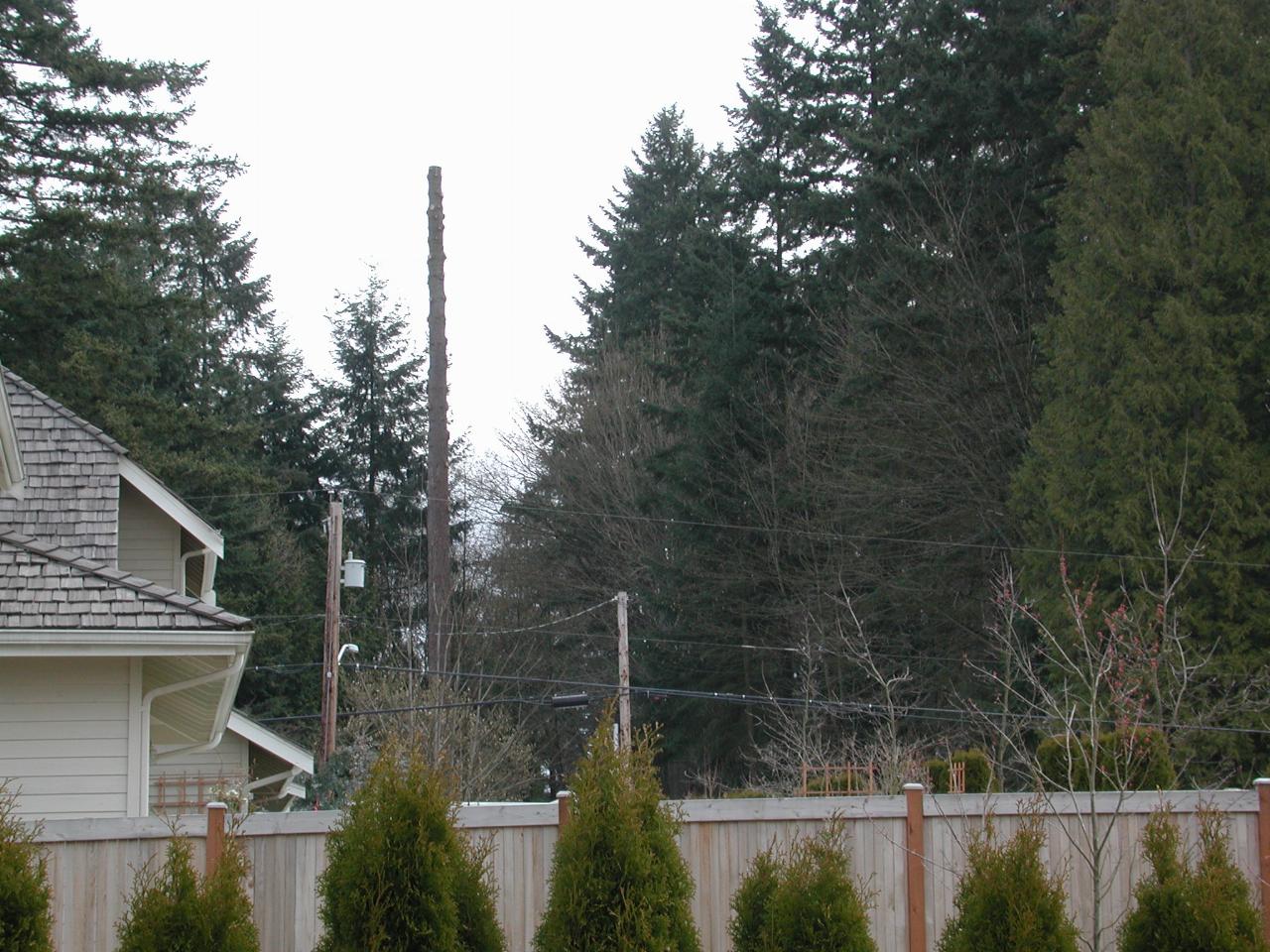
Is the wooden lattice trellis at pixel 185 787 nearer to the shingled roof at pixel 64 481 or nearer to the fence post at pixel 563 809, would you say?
the shingled roof at pixel 64 481

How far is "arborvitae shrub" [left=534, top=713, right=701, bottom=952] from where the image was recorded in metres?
6.49

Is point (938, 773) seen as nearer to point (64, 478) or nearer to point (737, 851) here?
point (737, 851)

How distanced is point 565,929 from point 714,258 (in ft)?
83.4

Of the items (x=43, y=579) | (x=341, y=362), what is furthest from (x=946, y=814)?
(x=341, y=362)

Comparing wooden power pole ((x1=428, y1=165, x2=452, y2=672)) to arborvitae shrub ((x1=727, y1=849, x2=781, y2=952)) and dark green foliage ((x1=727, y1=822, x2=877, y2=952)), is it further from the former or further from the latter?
dark green foliage ((x1=727, y1=822, x2=877, y2=952))

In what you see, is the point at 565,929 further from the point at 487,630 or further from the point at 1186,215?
the point at 487,630

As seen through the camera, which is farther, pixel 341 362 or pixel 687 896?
pixel 341 362

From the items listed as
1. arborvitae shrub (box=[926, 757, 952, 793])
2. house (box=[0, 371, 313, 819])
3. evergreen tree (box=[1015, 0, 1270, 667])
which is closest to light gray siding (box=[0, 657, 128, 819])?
house (box=[0, 371, 313, 819])

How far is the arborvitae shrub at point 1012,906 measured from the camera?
6734mm

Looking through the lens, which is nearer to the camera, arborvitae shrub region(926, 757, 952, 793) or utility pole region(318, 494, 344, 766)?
arborvitae shrub region(926, 757, 952, 793)

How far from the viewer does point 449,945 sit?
6512 mm

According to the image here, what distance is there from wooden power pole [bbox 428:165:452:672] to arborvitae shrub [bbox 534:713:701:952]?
9487 mm

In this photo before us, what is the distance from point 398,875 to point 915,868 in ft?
10.4

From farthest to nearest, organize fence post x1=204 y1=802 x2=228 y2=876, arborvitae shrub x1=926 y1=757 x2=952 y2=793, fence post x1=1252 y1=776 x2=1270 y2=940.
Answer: arborvitae shrub x1=926 y1=757 x2=952 y2=793, fence post x1=1252 y1=776 x2=1270 y2=940, fence post x1=204 y1=802 x2=228 y2=876
